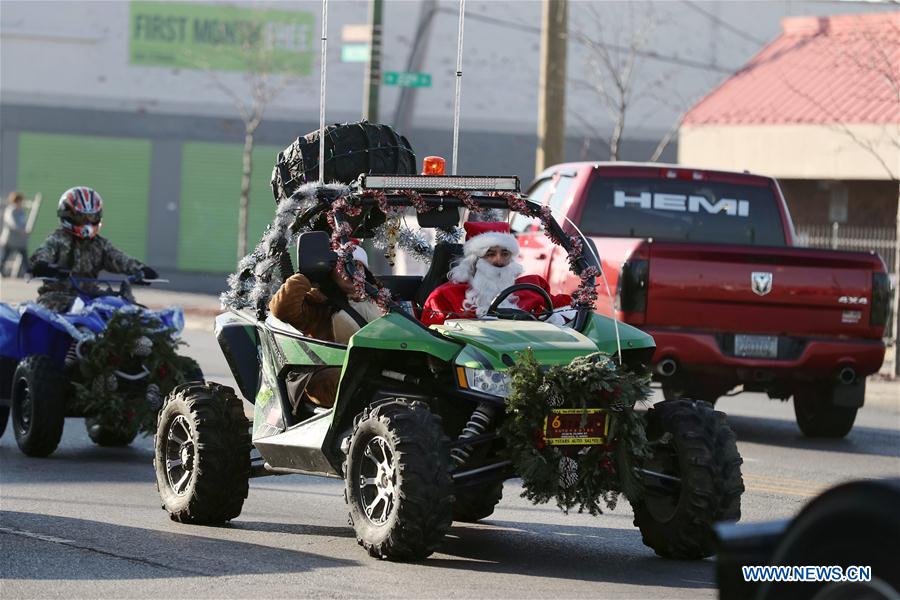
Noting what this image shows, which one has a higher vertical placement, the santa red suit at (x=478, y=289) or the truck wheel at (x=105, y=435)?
the santa red suit at (x=478, y=289)

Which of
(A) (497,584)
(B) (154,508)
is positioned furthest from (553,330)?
(B) (154,508)

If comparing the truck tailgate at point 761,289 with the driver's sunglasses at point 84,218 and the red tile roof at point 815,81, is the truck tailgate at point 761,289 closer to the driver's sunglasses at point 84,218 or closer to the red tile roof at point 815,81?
the driver's sunglasses at point 84,218

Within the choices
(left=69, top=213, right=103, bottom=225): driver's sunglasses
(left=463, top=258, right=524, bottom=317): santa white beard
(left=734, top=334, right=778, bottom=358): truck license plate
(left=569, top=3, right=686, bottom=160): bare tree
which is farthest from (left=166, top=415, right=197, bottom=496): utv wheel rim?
(left=569, top=3, right=686, bottom=160): bare tree

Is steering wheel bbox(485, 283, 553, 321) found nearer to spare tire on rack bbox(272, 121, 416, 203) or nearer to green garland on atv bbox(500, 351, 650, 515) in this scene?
green garland on atv bbox(500, 351, 650, 515)

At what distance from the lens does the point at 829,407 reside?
15.2m

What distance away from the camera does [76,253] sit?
13273mm

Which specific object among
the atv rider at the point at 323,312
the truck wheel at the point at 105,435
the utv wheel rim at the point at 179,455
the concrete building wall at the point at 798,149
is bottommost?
the truck wheel at the point at 105,435

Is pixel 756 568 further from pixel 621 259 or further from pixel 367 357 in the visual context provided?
pixel 621 259

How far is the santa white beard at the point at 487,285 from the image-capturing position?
941 cm

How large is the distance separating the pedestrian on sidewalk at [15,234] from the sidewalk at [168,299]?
50 centimetres

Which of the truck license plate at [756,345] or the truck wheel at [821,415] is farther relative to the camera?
the truck wheel at [821,415]

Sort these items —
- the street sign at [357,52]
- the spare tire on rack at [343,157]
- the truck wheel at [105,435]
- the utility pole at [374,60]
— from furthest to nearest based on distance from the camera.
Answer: the utility pole at [374,60], the street sign at [357,52], the truck wheel at [105,435], the spare tire on rack at [343,157]

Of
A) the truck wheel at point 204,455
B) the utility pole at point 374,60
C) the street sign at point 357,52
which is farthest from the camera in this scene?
the utility pole at point 374,60

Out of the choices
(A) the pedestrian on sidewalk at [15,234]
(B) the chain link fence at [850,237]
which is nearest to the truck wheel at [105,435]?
(B) the chain link fence at [850,237]
